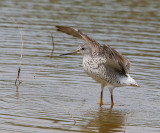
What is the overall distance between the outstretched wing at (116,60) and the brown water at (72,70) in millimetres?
778

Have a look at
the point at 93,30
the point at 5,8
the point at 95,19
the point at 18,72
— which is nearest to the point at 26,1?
the point at 5,8

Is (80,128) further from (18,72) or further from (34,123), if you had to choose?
(18,72)

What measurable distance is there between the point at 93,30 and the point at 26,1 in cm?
543

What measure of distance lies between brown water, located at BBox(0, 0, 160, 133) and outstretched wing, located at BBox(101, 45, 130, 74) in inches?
30.6

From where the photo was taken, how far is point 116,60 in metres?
9.24

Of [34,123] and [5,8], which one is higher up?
[5,8]

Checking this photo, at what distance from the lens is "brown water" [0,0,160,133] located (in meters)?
8.45

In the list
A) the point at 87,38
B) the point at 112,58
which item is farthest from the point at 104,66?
the point at 87,38

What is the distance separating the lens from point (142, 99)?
10141 mm

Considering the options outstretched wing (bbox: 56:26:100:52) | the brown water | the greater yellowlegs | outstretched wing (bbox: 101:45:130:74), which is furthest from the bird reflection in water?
outstretched wing (bbox: 56:26:100:52)

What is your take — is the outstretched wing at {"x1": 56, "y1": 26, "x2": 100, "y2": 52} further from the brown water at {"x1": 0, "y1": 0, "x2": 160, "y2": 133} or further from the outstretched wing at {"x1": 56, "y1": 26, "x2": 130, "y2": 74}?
the brown water at {"x1": 0, "y1": 0, "x2": 160, "y2": 133}

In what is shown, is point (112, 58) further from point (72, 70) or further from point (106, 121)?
point (72, 70)

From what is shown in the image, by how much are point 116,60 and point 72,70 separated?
288 cm

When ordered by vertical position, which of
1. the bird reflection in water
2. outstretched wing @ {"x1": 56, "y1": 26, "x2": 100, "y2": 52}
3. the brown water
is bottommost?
the bird reflection in water
